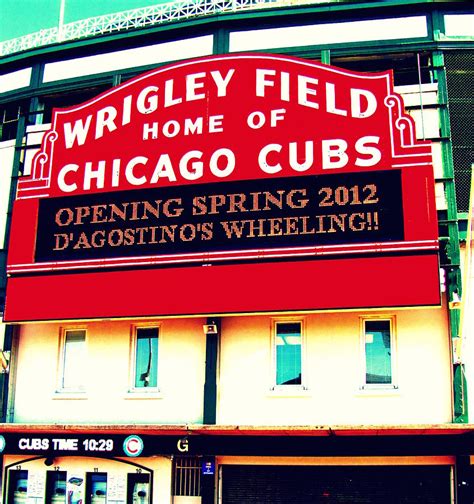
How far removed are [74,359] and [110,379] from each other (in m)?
1.28

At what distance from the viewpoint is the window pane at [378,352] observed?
746 inches

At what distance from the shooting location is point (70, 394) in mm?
20688

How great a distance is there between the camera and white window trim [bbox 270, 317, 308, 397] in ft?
62.6

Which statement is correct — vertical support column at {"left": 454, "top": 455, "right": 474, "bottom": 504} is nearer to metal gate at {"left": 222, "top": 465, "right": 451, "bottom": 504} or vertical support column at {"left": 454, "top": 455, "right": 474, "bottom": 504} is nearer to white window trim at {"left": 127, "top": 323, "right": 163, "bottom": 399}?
metal gate at {"left": 222, "top": 465, "right": 451, "bottom": 504}

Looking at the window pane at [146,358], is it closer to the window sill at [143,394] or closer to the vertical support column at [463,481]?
the window sill at [143,394]

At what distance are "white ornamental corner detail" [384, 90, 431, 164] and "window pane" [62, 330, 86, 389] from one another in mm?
9162

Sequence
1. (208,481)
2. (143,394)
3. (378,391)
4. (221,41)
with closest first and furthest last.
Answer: (378,391) < (208,481) < (143,394) < (221,41)

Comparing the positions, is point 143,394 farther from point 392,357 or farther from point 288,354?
point 392,357

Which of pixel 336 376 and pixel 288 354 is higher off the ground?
pixel 288 354

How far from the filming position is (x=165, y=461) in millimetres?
19625

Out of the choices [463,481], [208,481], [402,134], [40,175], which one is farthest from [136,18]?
[463,481]

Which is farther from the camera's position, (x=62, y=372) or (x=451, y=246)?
(x=62, y=372)

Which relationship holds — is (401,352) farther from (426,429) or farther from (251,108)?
(251,108)

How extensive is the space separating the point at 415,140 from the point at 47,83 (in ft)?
35.8
